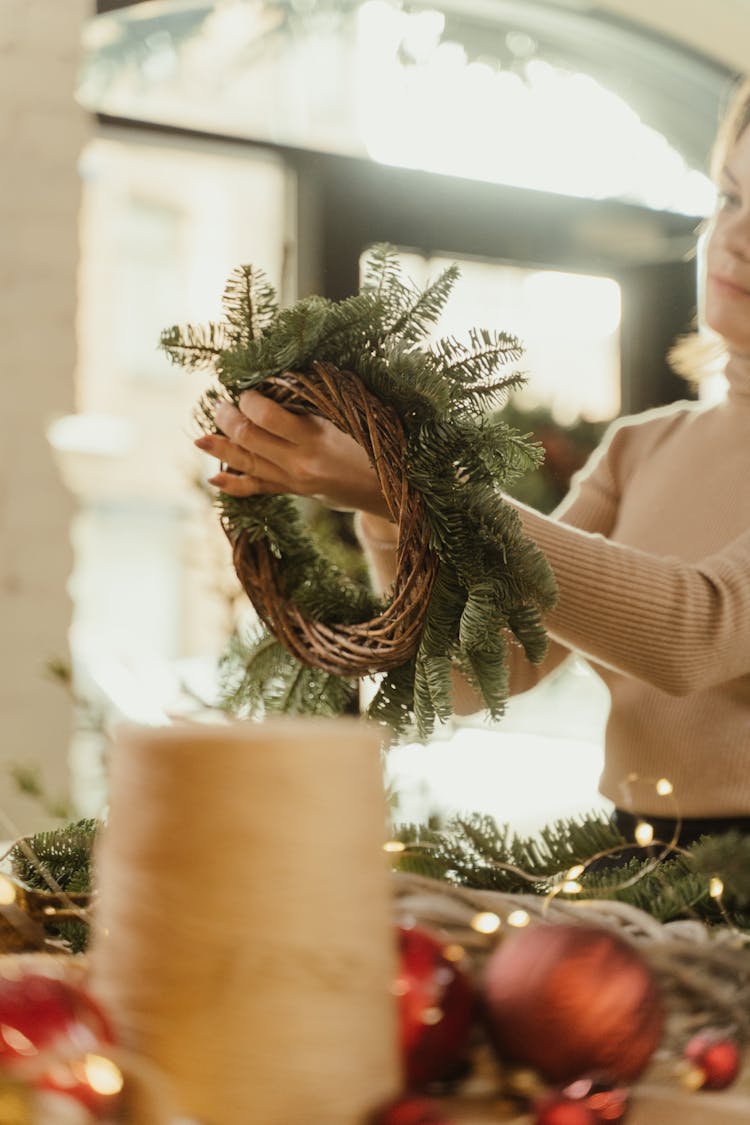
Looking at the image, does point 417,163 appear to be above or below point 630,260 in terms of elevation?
above

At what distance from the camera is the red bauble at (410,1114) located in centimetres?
30

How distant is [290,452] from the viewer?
0.57m

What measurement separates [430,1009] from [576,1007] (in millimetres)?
43

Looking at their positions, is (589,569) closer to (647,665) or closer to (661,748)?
(647,665)

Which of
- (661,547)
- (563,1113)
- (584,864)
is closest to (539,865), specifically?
(584,864)

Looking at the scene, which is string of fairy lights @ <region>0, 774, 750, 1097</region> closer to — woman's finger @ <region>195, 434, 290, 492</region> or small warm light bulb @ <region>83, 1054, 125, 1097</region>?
small warm light bulb @ <region>83, 1054, 125, 1097</region>

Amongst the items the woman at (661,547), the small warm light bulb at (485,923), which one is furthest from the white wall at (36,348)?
the small warm light bulb at (485,923)

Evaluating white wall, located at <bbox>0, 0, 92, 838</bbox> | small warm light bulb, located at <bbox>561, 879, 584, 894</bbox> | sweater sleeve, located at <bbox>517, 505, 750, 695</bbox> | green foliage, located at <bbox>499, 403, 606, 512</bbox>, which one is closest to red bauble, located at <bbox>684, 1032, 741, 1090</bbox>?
small warm light bulb, located at <bbox>561, 879, 584, 894</bbox>

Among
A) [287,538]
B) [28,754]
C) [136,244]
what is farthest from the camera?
[136,244]

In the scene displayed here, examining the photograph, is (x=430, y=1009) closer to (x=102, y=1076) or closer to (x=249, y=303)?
(x=102, y=1076)

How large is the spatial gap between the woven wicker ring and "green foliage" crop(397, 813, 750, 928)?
95 mm

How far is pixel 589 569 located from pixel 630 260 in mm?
1906

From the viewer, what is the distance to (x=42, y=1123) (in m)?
0.26

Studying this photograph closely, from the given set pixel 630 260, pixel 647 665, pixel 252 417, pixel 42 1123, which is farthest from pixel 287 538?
pixel 630 260
